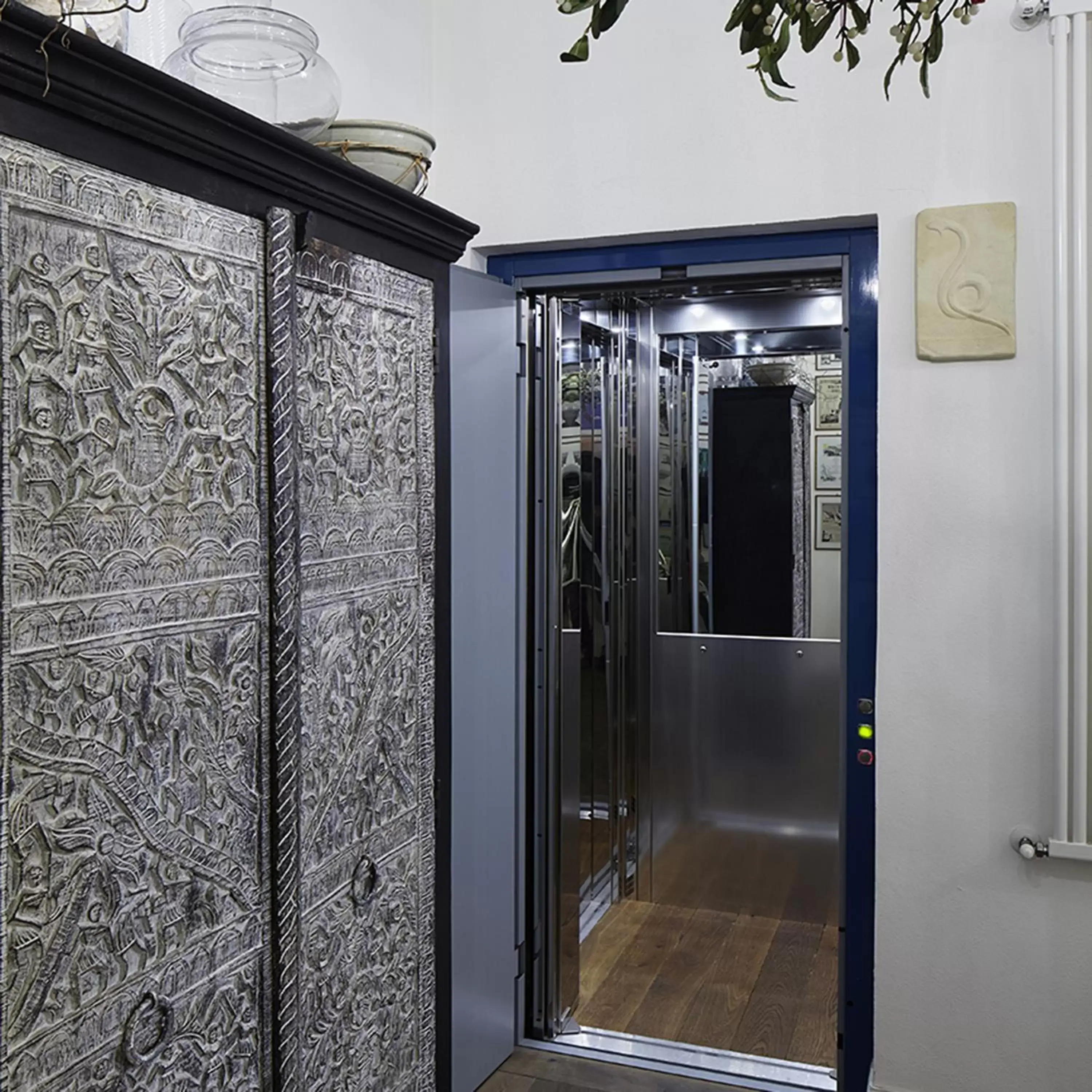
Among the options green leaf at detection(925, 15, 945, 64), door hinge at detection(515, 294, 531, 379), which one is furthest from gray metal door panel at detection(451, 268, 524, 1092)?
green leaf at detection(925, 15, 945, 64)

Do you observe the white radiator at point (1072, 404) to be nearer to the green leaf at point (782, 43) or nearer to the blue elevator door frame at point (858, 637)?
the blue elevator door frame at point (858, 637)

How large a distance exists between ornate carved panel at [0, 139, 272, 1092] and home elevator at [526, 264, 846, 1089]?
5.90ft

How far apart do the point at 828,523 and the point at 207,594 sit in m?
2.62

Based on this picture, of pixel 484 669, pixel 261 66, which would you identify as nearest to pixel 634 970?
pixel 484 669

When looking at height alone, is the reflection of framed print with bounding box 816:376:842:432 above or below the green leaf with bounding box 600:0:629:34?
above

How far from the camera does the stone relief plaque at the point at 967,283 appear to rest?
2.35 meters

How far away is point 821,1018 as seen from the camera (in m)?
3.16

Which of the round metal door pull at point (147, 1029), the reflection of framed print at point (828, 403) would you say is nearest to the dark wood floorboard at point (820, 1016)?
the reflection of framed print at point (828, 403)

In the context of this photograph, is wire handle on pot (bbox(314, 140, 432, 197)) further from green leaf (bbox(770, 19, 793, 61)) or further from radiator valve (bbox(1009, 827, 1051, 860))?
radiator valve (bbox(1009, 827, 1051, 860))

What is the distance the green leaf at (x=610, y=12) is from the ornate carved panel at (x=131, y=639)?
2.53 ft

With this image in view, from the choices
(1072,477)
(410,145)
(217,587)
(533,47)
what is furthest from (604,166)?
(217,587)

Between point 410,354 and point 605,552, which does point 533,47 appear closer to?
point 410,354

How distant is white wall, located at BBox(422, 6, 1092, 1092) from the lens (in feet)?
7.74

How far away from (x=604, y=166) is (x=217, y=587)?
68.8 inches
